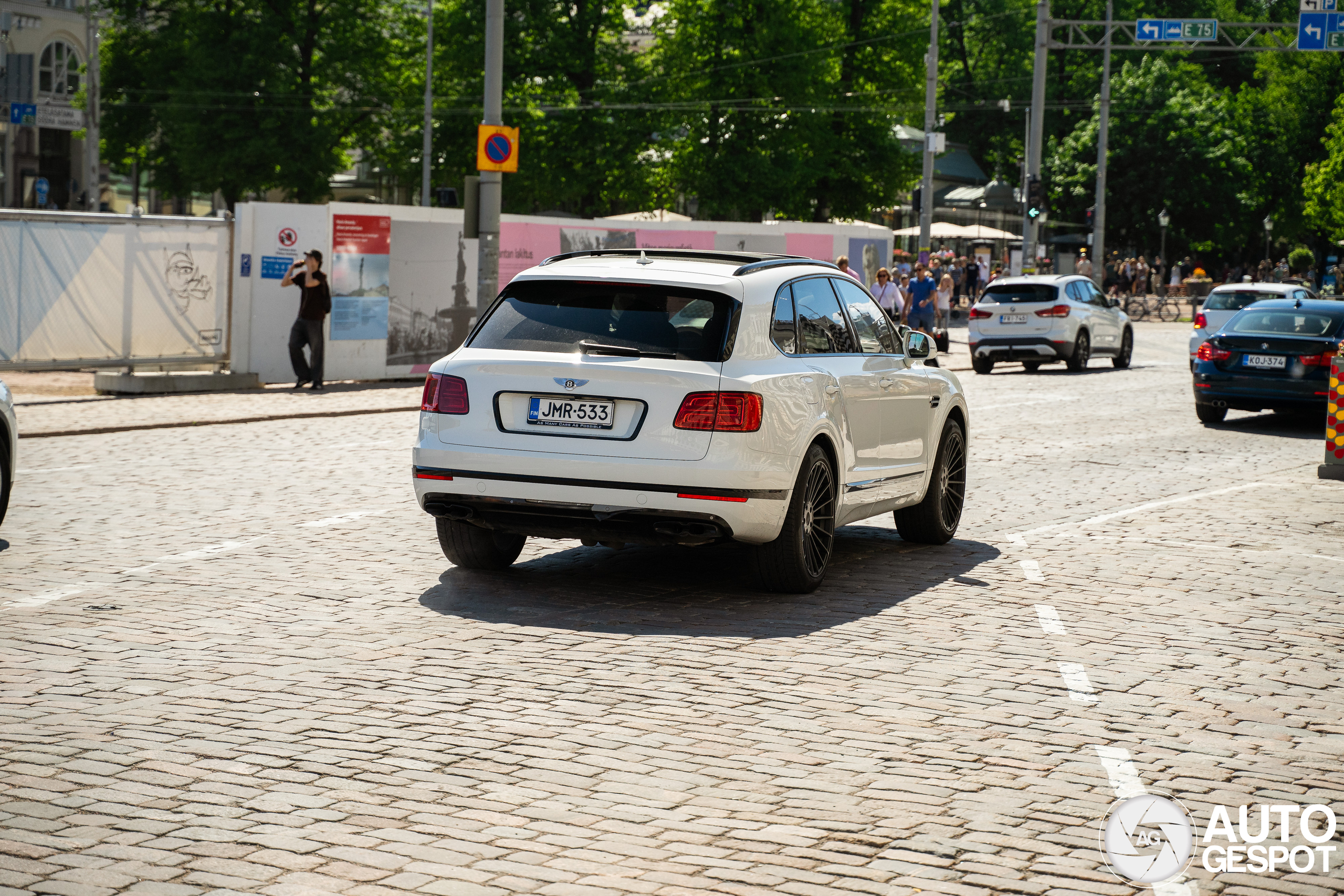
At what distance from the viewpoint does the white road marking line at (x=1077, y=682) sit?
22.1 feet

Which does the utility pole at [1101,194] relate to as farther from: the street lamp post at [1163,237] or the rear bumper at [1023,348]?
the rear bumper at [1023,348]

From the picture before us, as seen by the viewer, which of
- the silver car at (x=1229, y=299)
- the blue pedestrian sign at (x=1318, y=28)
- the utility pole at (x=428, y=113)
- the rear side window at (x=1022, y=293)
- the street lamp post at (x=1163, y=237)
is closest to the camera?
the silver car at (x=1229, y=299)

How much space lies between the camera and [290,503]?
11.8 metres

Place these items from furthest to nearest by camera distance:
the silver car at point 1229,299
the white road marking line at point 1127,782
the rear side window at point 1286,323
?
the silver car at point 1229,299 → the rear side window at point 1286,323 → the white road marking line at point 1127,782

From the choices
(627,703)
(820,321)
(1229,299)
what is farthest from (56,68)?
(627,703)

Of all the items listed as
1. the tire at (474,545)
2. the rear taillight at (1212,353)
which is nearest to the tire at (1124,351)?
the rear taillight at (1212,353)

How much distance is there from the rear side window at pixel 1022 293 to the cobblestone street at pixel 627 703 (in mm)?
18324

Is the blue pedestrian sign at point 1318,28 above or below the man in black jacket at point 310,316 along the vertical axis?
above

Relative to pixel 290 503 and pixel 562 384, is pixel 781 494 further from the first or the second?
pixel 290 503

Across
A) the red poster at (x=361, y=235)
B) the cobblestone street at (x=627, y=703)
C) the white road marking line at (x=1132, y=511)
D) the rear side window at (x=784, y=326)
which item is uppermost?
the red poster at (x=361, y=235)

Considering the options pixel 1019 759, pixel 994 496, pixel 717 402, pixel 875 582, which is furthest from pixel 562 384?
pixel 994 496

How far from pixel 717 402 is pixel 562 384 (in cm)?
75

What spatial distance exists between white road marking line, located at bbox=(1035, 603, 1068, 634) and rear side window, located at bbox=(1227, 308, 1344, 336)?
13.0 metres

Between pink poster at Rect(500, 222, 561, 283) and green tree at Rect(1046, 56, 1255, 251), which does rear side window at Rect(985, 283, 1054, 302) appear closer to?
pink poster at Rect(500, 222, 561, 283)
